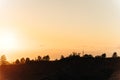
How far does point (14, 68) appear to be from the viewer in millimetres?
157625

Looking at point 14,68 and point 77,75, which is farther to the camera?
point 14,68

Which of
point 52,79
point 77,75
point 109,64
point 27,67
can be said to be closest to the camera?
point 52,79

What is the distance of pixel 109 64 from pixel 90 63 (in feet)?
19.7

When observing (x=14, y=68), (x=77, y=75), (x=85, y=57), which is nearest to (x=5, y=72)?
(x=14, y=68)

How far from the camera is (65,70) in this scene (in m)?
126

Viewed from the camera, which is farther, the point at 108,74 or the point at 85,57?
the point at 85,57

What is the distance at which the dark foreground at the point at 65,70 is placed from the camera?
119 meters

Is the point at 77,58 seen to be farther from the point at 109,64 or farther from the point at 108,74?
the point at 108,74

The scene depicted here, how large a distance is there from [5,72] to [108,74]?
4951cm

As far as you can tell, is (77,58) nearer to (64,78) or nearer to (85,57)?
(85,57)

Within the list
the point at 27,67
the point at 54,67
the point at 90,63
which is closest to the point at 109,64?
the point at 90,63

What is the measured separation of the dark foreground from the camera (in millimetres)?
118644

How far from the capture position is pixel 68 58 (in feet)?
483

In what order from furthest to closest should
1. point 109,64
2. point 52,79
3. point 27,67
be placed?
1. point 27,67
2. point 109,64
3. point 52,79
